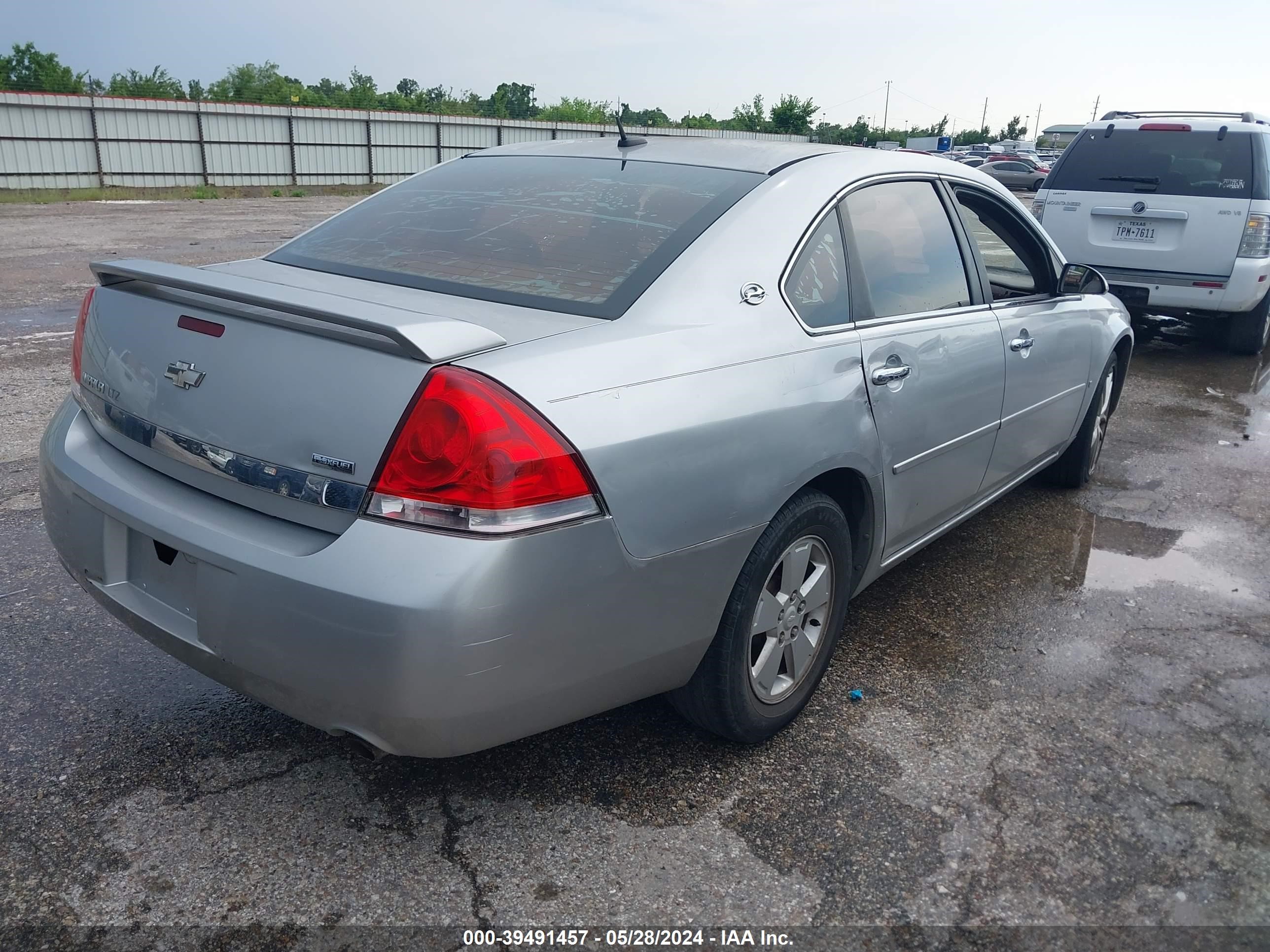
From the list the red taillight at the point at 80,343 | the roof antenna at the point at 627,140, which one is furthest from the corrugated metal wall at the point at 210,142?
the red taillight at the point at 80,343

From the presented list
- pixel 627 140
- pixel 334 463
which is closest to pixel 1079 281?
pixel 627 140

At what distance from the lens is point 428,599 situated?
6.34ft

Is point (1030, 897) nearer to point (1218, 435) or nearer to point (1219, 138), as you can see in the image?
point (1218, 435)

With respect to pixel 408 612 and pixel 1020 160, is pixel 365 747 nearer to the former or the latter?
pixel 408 612

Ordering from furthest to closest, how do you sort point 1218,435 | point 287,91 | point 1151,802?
point 287,91
point 1218,435
point 1151,802


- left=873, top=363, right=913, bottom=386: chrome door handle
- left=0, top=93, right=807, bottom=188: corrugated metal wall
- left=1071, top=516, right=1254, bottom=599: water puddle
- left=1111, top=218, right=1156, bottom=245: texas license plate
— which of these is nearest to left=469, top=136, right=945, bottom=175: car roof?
left=873, top=363, right=913, bottom=386: chrome door handle

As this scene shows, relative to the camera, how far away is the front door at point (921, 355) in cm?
301

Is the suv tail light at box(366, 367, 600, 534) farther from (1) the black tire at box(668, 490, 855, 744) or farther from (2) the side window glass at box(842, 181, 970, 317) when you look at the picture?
(2) the side window glass at box(842, 181, 970, 317)

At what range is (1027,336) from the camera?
12.8 feet

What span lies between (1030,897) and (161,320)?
7.87 feet

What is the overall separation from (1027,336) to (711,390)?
6.70 ft

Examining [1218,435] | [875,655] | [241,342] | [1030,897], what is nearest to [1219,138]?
[1218,435]

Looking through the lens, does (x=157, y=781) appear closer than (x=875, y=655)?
Yes

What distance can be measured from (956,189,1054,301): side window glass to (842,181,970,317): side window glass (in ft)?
1.26
